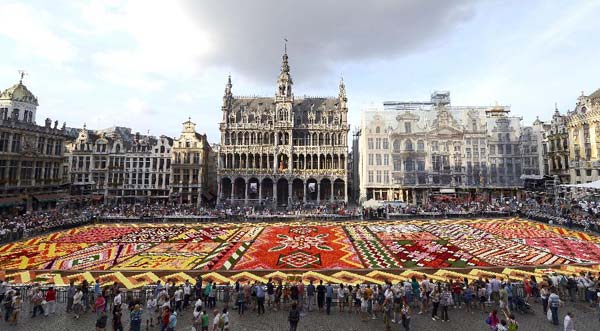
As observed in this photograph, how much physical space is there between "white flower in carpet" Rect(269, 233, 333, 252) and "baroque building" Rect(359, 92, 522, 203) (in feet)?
106

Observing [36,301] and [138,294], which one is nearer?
[36,301]

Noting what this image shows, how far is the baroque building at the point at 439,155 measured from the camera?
58.8 m

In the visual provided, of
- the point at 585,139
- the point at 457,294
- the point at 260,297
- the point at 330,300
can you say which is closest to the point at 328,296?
the point at 330,300

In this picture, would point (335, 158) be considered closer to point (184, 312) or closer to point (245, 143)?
point (245, 143)

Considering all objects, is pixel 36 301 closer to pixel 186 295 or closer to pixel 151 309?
pixel 151 309

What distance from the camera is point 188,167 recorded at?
59.9 metres

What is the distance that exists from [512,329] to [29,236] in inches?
1515

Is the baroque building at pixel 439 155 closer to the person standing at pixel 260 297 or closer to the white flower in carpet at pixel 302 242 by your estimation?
the white flower in carpet at pixel 302 242

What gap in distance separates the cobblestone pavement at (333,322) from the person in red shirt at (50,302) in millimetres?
343

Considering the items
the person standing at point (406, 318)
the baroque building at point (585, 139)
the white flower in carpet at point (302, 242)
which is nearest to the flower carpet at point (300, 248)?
the white flower in carpet at point (302, 242)

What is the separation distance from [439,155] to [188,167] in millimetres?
49467

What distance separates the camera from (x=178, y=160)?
199ft

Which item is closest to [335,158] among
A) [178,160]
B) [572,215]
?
[178,160]

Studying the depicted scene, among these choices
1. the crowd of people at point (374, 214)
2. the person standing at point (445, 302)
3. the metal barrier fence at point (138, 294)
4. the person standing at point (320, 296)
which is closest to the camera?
the person standing at point (445, 302)
